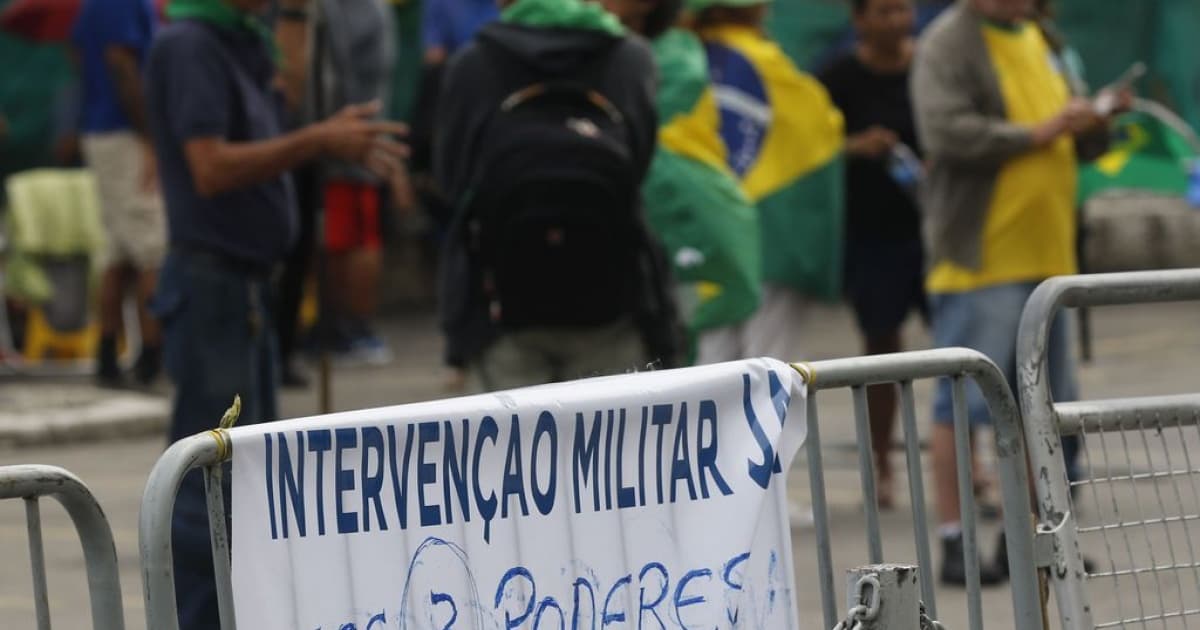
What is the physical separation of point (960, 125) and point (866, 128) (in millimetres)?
1589

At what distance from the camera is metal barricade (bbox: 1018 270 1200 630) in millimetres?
4250

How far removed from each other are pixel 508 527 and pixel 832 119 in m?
4.77

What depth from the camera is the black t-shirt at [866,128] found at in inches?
345

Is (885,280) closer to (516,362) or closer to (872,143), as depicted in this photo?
(872,143)

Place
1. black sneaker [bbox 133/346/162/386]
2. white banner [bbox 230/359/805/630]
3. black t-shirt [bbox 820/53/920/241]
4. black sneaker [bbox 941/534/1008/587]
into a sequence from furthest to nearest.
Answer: black sneaker [bbox 133/346/162/386] < black t-shirt [bbox 820/53/920/241] < black sneaker [bbox 941/534/1008/587] < white banner [bbox 230/359/805/630]

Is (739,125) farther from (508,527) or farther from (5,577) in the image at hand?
(508,527)

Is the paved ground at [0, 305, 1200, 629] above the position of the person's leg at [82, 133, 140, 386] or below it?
below

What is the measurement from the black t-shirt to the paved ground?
27.7 inches

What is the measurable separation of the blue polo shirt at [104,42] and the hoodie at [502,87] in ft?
19.7

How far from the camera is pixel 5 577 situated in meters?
7.29

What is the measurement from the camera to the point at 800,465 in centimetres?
908

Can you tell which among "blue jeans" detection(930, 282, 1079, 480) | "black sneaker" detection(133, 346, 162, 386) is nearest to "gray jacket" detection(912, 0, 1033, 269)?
"blue jeans" detection(930, 282, 1079, 480)

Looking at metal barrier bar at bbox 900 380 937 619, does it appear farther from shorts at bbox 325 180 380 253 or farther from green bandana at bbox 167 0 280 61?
shorts at bbox 325 180 380 253

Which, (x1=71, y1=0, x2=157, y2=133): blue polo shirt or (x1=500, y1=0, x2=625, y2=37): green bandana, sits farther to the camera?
(x1=71, y1=0, x2=157, y2=133): blue polo shirt
